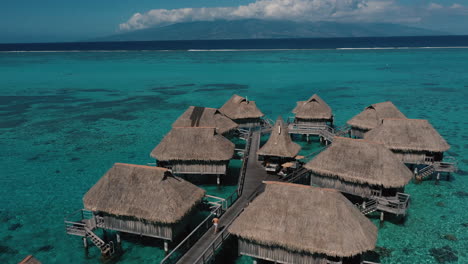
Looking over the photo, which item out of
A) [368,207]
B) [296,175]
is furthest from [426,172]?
[296,175]

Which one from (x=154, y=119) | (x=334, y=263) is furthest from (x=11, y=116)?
(x=334, y=263)

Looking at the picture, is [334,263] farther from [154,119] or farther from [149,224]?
[154,119]

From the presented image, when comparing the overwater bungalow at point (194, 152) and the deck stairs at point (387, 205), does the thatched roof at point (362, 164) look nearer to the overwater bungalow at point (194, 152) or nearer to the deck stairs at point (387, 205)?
the deck stairs at point (387, 205)

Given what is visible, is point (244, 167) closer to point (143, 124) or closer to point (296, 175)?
point (296, 175)

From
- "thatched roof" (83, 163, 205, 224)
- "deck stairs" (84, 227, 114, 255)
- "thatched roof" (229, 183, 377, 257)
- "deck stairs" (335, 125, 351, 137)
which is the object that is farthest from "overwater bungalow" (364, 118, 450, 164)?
"deck stairs" (84, 227, 114, 255)

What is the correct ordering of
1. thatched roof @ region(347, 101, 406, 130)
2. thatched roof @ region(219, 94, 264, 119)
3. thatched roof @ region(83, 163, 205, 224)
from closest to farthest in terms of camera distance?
thatched roof @ region(83, 163, 205, 224) < thatched roof @ region(347, 101, 406, 130) < thatched roof @ region(219, 94, 264, 119)

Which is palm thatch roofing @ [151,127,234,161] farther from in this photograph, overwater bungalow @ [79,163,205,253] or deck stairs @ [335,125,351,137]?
deck stairs @ [335,125,351,137]

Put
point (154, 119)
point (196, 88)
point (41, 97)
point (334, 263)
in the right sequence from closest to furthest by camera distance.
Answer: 1. point (334, 263)
2. point (154, 119)
3. point (41, 97)
4. point (196, 88)
